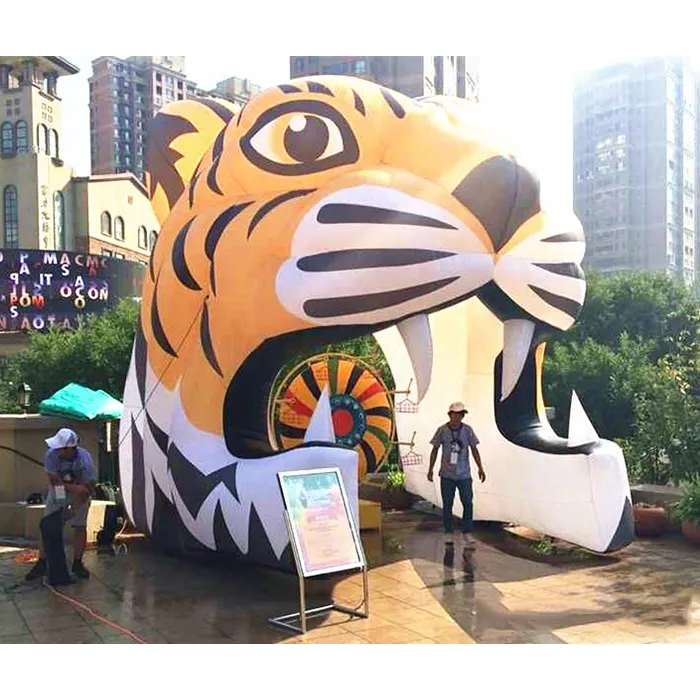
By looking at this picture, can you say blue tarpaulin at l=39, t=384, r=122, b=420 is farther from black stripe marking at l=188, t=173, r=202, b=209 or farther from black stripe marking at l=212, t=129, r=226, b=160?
black stripe marking at l=212, t=129, r=226, b=160

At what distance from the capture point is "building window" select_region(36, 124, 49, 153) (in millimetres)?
43188

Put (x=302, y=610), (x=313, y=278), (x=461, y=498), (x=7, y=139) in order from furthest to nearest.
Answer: (x=7, y=139) < (x=461, y=498) < (x=313, y=278) < (x=302, y=610)

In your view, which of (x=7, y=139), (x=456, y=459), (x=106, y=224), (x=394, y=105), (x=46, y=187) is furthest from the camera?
(x=106, y=224)

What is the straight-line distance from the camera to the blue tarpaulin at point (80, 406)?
8.34 meters

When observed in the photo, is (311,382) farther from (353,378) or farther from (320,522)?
(320,522)

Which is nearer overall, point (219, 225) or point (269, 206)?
point (269, 206)

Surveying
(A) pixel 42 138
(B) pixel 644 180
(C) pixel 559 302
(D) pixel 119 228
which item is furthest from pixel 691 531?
(A) pixel 42 138

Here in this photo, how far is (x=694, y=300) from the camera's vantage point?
1941 centimetres

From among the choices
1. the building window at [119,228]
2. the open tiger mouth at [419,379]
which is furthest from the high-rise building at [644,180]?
the open tiger mouth at [419,379]

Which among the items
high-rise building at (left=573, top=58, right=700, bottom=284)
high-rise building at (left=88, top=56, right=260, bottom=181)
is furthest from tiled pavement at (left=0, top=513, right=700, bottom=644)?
high-rise building at (left=88, top=56, right=260, bottom=181)

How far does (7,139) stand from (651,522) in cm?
4162

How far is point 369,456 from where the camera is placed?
9.91 meters
